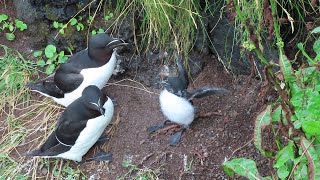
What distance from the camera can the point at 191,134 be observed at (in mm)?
4578

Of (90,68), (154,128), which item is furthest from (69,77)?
(154,128)

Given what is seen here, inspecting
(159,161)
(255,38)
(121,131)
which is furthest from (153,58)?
(255,38)

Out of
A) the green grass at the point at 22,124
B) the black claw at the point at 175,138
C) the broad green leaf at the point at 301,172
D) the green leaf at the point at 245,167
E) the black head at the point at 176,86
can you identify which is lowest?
the green grass at the point at 22,124

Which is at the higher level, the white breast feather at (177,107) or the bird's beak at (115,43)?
the bird's beak at (115,43)

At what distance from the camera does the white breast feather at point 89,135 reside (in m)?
4.39

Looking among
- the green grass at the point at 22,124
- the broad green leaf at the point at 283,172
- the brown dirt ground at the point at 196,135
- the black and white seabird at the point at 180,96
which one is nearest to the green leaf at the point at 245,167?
the broad green leaf at the point at 283,172

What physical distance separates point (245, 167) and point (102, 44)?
194 cm

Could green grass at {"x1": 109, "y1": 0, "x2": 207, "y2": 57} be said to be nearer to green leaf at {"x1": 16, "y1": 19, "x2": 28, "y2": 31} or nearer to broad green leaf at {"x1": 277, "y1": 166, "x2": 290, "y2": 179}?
green leaf at {"x1": 16, "y1": 19, "x2": 28, "y2": 31}

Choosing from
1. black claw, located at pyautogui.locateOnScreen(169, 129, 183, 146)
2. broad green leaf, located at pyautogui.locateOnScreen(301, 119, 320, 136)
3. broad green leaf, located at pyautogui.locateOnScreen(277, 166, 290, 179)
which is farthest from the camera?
black claw, located at pyautogui.locateOnScreen(169, 129, 183, 146)

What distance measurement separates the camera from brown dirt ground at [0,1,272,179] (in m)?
4.35

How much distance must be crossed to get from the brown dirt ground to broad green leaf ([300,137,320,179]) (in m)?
1.28

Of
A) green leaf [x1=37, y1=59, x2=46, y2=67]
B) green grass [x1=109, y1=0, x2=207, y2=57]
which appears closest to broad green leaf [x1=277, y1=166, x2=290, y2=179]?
green grass [x1=109, y1=0, x2=207, y2=57]

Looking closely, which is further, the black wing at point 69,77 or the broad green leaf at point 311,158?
the black wing at point 69,77

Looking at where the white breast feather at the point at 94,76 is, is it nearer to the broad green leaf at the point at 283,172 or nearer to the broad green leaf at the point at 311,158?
the broad green leaf at the point at 283,172
